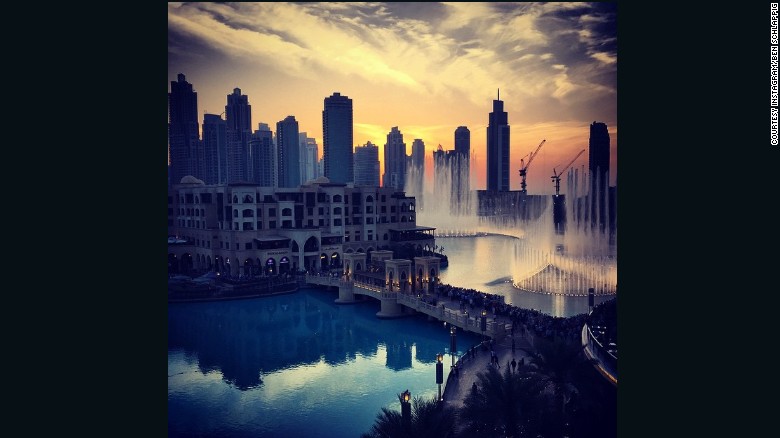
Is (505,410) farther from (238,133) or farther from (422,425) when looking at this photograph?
(238,133)

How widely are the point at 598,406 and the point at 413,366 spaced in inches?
386

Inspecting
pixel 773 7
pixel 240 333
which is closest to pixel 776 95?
pixel 773 7

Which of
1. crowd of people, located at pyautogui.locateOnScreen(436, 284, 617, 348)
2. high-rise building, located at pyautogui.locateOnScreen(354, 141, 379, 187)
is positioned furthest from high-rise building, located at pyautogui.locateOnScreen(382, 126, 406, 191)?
crowd of people, located at pyautogui.locateOnScreen(436, 284, 617, 348)

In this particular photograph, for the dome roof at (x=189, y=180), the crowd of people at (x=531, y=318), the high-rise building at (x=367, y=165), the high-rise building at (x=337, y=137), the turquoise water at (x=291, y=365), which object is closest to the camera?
the turquoise water at (x=291, y=365)

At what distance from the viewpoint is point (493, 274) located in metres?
39.6

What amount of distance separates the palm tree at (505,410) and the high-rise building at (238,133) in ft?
123

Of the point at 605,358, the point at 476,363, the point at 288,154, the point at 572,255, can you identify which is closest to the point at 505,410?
the point at 605,358

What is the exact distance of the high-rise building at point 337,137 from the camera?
50.1 m

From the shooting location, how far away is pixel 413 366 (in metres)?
20.2

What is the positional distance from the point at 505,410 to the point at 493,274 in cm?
2896

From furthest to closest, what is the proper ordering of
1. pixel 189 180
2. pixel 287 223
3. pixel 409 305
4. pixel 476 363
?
pixel 189 180, pixel 287 223, pixel 409 305, pixel 476 363

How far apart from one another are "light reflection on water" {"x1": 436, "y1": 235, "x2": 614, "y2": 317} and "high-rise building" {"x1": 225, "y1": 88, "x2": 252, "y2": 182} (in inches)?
914

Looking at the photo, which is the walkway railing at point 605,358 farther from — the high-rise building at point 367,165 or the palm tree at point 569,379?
the high-rise building at point 367,165

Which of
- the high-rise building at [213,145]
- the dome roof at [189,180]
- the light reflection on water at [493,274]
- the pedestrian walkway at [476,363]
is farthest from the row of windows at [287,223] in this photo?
the pedestrian walkway at [476,363]
